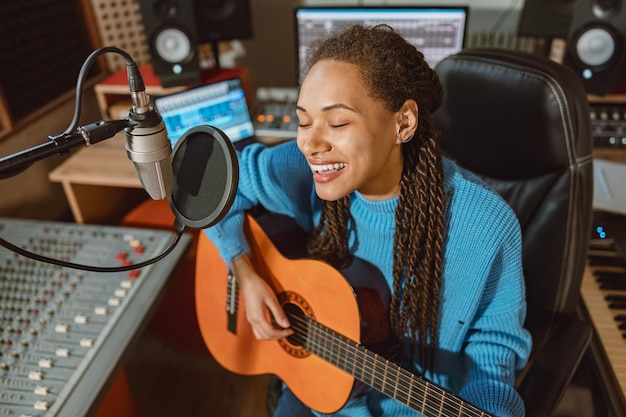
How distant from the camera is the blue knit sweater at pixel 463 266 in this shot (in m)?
0.91

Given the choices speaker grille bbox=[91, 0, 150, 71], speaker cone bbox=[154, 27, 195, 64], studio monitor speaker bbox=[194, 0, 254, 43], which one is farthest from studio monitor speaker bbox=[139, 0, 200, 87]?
speaker grille bbox=[91, 0, 150, 71]

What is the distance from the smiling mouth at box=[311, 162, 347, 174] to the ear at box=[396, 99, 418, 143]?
0.37 feet

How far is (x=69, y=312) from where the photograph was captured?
110cm

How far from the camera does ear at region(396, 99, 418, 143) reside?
84 cm

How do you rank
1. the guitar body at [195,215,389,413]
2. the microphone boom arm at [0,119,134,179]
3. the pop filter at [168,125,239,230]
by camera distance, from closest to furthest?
the microphone boom arm at [0,119,134,179], the pop filter at [168,125,239,230], the guitar body at [195,215,389,413]

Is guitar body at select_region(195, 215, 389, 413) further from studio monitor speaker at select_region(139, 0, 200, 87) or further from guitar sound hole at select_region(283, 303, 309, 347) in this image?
studio monitor speaker at select_region(139, 0, 200, 87)

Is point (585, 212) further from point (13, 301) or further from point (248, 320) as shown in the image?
point (13, 301)

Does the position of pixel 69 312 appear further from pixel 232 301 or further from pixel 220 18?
pixel 220 18

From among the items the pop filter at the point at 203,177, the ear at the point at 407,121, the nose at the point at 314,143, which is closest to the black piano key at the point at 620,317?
the ear at the point at 407,121

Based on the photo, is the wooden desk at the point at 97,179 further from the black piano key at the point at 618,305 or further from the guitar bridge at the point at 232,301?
the black piano key at the point at 618,305

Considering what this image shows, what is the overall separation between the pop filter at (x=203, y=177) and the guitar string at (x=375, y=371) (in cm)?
47

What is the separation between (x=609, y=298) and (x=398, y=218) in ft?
2.21

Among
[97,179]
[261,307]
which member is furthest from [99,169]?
[261,307]

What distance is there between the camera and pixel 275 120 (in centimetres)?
178
